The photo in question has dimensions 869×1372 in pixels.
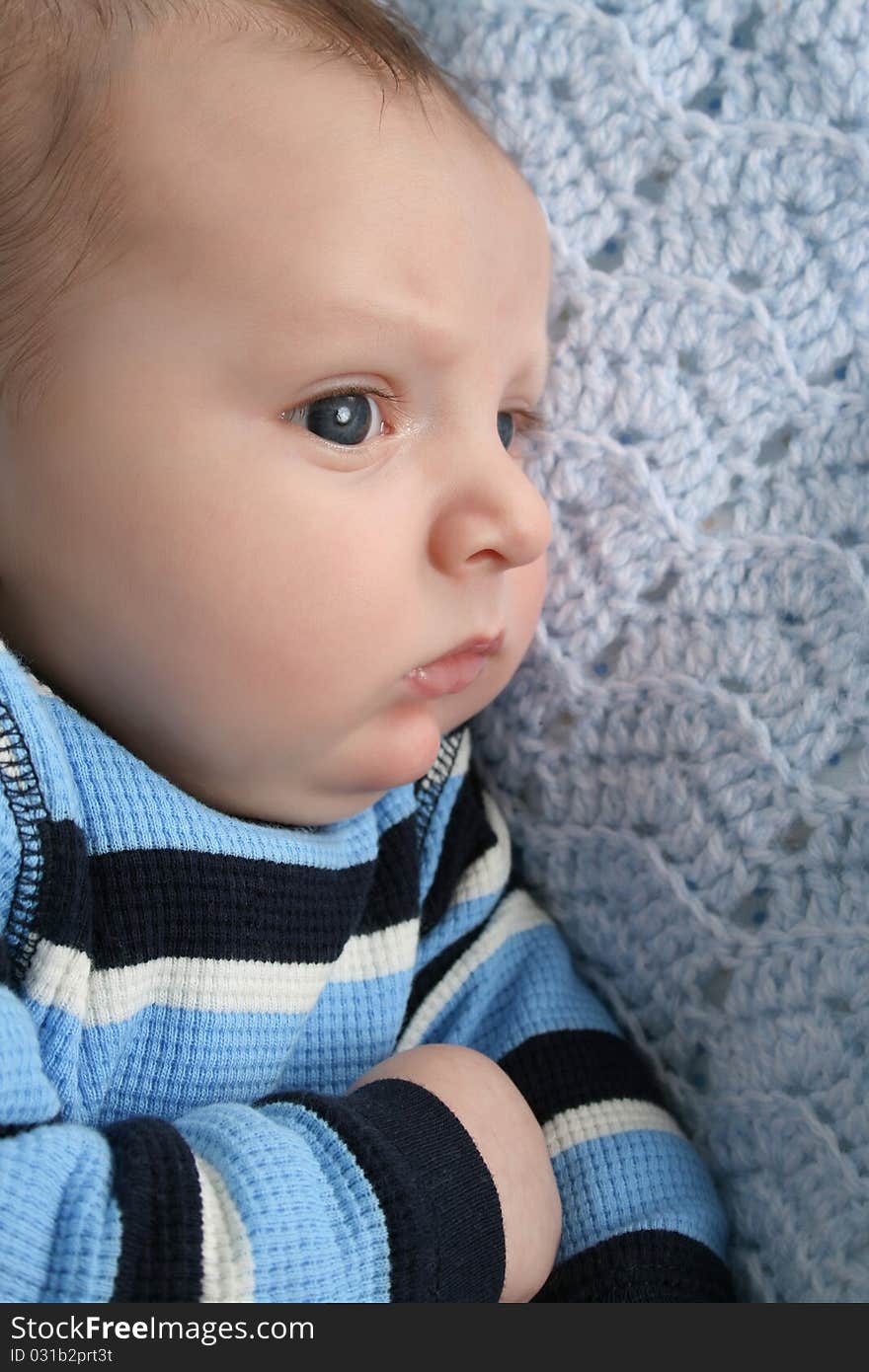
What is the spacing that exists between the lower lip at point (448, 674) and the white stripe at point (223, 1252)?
35 cm

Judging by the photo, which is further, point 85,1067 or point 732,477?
point 732,477

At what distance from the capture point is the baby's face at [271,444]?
854 mm

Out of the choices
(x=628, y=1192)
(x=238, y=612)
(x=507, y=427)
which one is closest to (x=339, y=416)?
(x=238, y=612)

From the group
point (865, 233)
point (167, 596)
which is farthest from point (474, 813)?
point (865, 233)

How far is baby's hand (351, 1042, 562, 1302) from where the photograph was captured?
945 millimetres

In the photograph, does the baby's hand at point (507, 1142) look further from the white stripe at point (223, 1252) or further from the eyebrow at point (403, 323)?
the eyebrow at point (403, 323)

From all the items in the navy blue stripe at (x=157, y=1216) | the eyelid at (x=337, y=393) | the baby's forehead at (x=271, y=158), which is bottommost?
the navy blue stripe at (x=157, y=1216)

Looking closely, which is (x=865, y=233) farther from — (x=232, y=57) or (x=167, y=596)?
(x=167, y=596)

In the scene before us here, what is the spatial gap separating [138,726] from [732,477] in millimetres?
485

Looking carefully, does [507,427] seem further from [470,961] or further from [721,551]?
[470,961]

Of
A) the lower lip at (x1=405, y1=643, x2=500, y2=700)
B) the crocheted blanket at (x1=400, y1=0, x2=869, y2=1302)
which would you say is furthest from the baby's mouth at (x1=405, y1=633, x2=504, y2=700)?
the crocheted blanket at (x1=400, y1=0, x2=869, y2=1302)

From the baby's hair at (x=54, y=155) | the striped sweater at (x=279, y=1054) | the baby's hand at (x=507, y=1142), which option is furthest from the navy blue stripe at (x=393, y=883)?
the baby's hair at (x=54, y=155)

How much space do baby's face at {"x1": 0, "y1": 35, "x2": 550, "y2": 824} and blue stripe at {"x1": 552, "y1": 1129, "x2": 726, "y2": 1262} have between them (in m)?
0.34

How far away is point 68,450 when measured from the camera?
87 centimetres
